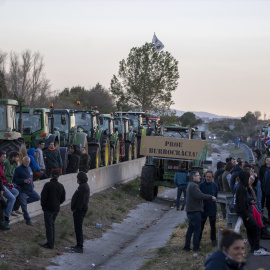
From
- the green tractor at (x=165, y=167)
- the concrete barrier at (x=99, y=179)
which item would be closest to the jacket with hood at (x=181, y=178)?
the green tractor at (x=165, y=167)

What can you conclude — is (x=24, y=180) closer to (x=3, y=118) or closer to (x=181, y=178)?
(x=3, y=118)

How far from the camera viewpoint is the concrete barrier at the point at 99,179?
654 inches

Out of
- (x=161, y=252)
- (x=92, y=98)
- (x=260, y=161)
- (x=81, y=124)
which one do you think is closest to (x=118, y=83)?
(x=92, y=98)

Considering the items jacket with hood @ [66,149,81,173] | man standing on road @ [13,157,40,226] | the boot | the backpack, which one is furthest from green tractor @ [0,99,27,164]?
the boot

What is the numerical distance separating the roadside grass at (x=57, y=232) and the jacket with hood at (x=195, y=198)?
9.19ft

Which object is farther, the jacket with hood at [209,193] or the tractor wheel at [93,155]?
the tractor wheel at [93,155]

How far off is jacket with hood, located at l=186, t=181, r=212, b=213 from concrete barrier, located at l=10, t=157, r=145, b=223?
3831mm

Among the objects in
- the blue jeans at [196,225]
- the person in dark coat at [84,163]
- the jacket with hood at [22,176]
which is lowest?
the blue jeans at [196,225]

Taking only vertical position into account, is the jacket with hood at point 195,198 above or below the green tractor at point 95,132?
below

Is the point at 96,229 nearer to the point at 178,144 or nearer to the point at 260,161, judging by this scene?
the point at 260,161

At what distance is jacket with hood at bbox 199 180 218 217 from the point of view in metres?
14.1

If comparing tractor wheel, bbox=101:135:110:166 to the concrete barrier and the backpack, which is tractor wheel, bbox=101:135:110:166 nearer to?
the concrete barrier

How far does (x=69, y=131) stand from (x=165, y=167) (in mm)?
3910

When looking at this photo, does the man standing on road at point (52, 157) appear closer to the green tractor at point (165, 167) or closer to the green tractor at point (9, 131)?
the green tractor at point (9, 131)
